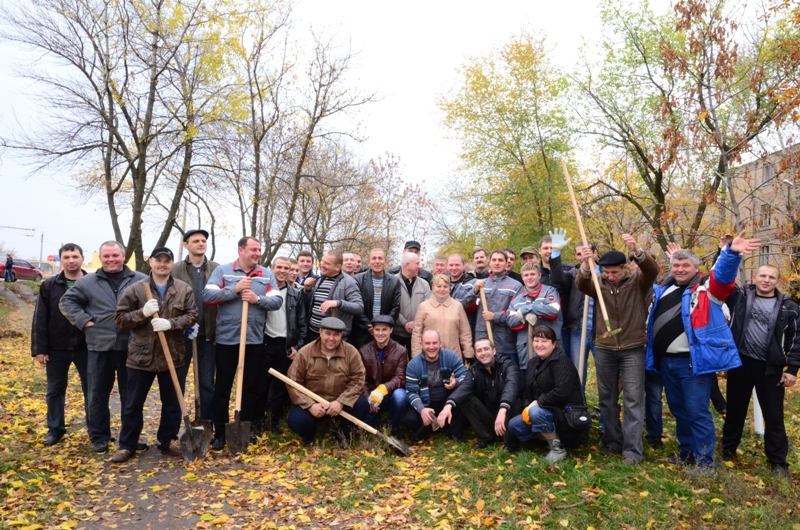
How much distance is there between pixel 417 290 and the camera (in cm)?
775

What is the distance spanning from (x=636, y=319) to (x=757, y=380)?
1.23 meters

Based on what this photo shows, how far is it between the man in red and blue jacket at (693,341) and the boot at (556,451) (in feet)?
3.69

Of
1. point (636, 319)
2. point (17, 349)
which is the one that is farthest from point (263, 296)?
point (17, 349)

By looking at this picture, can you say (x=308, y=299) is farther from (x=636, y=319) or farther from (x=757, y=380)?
(x=757, y=380)

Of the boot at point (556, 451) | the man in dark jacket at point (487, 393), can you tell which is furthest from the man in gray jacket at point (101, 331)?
the boot at point (556, 451)

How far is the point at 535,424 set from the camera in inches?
235

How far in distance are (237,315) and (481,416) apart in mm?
2967

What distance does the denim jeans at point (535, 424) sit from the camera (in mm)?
5918

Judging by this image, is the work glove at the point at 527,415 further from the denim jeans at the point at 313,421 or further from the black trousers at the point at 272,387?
the black trousers at the point at 272,387

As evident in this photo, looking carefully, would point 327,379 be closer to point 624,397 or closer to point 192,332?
point 192,332

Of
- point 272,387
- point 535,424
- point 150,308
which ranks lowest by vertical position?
point 535,424

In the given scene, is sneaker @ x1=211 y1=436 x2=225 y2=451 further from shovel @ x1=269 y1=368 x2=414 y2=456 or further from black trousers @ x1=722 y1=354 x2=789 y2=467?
black trousers @ x1=722 y1=354 x2=789 y2=467

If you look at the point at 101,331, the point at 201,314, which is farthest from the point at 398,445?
the point at 101,331

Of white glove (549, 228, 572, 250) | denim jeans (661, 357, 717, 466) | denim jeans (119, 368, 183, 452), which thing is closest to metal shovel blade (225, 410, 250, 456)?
denim jeans (119, 368, 183, 452)
